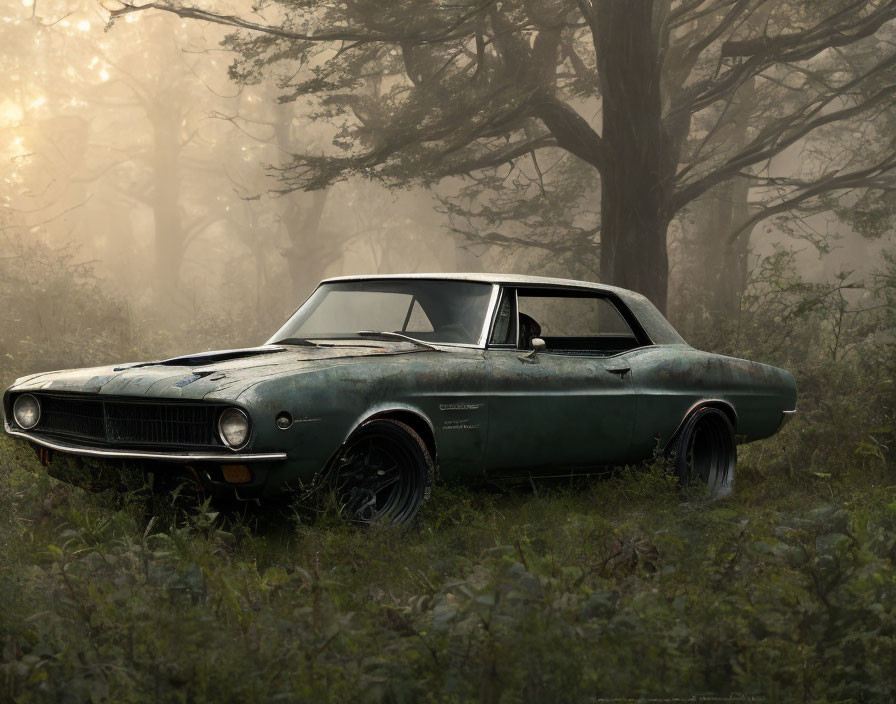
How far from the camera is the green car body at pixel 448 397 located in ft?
14.8

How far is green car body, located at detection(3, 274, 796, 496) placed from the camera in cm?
452

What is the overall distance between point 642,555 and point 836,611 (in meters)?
1.05

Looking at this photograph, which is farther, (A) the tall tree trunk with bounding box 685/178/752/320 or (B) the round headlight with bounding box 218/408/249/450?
(A) the tall tree trunk with bounding box 685/178/752/320

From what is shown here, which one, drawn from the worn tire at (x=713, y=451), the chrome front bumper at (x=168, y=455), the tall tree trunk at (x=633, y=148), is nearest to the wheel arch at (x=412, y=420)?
the chrome front bumper at (x=168, y=455)

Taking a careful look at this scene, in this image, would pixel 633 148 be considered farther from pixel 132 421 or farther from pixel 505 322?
pixel 132 421

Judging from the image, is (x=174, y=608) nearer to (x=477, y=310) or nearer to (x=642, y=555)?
(x=642, y=555)

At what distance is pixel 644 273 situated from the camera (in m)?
13.7

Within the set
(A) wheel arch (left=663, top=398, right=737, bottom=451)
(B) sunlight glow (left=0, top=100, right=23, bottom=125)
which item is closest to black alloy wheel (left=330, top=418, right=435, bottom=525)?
(A) wheel arch (left=663, top=398, right=737, bottom=451)

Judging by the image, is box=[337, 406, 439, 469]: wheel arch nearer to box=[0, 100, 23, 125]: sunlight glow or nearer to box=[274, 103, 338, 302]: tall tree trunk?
box=[274, 103, 338, 302]: tall tree trunk

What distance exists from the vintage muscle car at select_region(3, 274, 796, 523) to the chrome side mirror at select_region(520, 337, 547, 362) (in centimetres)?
1

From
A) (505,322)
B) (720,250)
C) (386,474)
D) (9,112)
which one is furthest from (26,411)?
(9,112)

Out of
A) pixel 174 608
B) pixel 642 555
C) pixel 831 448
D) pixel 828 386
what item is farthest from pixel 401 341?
pixel 828 386

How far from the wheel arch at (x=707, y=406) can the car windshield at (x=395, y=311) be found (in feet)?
5.20

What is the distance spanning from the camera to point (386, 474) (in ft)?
16.5
